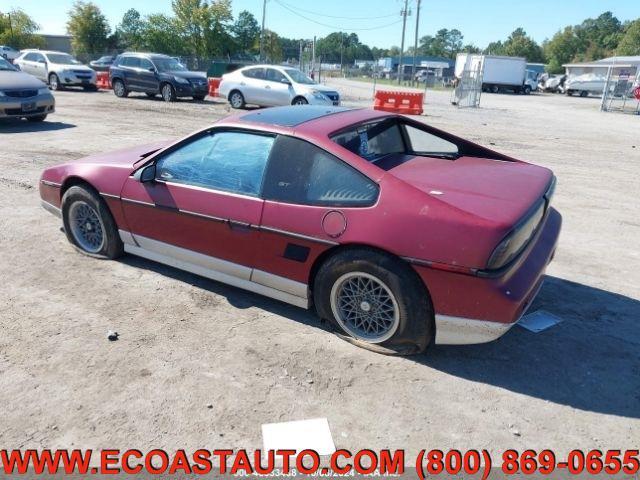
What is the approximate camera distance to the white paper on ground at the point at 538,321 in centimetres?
381

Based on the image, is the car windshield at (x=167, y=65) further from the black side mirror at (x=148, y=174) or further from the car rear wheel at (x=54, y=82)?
the black side mirror at (x=148, y=174)

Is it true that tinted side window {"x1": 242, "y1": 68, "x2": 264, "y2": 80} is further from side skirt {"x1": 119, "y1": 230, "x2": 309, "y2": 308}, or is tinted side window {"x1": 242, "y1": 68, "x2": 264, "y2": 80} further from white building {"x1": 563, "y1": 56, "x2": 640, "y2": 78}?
white building {"x1": 563, "y1": 56, "x2": 640, "y2": 78}

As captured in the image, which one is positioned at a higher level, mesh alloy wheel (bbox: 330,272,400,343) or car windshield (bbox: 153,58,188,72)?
car windshield (bbox: 153,58,188,72)

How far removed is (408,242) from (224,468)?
160 cm

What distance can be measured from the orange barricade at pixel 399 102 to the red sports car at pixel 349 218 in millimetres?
14960

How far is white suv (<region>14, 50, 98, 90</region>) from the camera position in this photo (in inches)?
881

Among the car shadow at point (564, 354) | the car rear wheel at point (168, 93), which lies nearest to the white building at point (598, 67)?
the car rear wheel at point (168, 93)

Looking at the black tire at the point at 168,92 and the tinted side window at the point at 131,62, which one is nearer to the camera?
the black tire at the point at 168,92

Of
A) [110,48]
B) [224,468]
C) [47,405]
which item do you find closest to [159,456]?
[224,468]

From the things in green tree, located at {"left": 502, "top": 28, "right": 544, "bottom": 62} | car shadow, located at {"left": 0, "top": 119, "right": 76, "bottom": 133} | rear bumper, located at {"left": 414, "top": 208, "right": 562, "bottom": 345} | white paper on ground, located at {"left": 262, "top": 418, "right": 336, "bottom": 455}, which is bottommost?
white paper on ground, located at {"left": 262, "top": 418, "right": 336, "bottom": 455}

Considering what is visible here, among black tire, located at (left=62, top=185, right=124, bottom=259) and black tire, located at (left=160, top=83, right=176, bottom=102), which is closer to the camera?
black tire, located at (left=62, top=185, right=124, bottom=259)

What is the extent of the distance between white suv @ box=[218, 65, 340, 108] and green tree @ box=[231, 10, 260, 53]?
4217cm

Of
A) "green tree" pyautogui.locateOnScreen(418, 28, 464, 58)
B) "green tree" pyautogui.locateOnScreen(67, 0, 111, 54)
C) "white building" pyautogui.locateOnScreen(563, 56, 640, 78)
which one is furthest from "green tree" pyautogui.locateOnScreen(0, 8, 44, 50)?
"green tree" pyautogui.locateOnScreen(418, 28, 464, 58)

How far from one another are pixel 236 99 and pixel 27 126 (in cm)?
747
